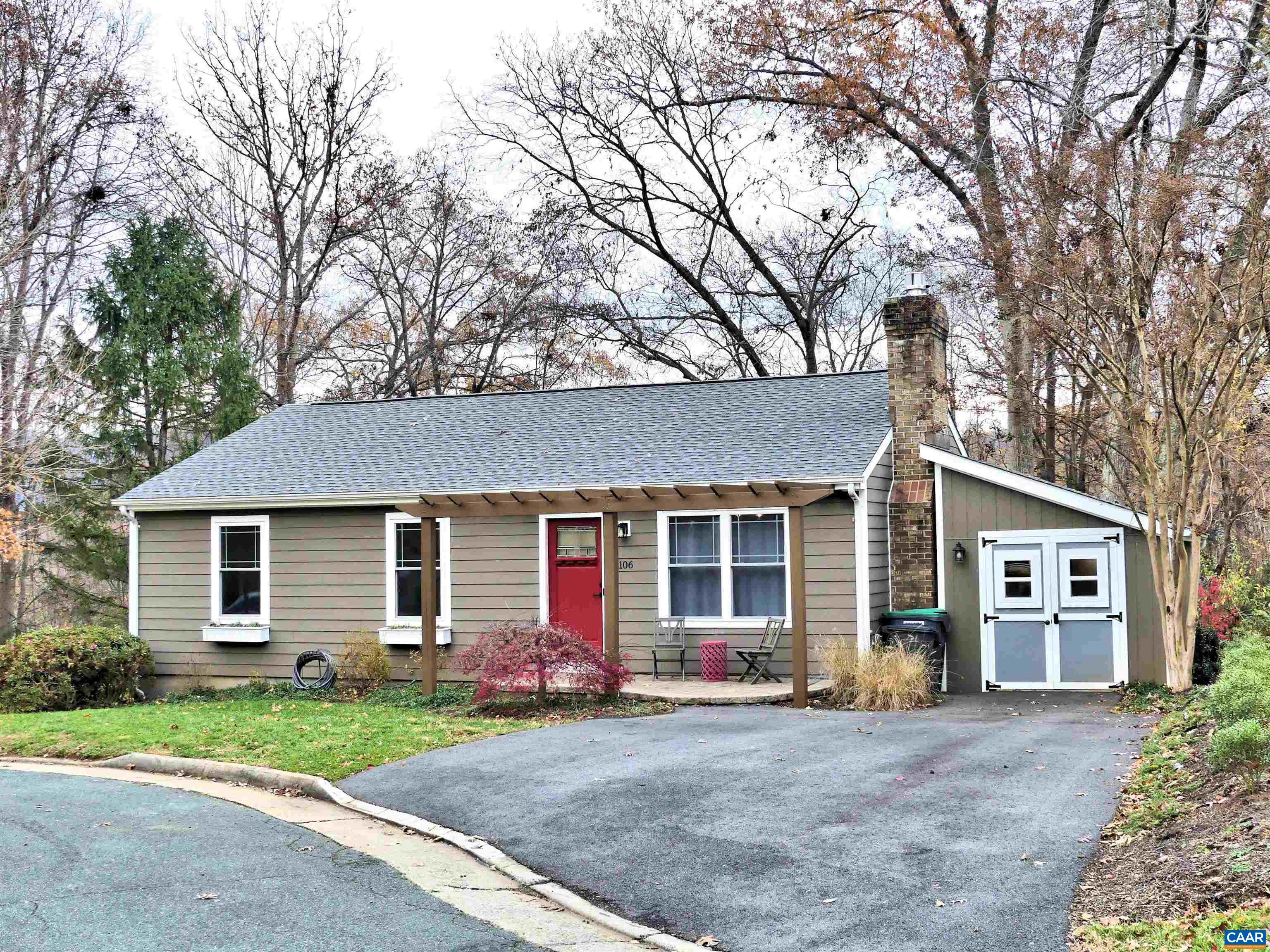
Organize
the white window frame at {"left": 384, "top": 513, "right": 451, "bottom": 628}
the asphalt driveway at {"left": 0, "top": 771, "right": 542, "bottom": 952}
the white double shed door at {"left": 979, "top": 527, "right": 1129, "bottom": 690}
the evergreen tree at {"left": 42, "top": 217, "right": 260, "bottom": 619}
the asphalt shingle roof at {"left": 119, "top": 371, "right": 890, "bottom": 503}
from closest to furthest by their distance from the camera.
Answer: the asphalt driveway at {"left": 0, "top": 771, "right": 542, "bottom": 952} < the white double shed door at {"left": 979, "top": 527, "right": 1129, "bottom": 690} < the asphalt shingle roof at {"left": 119, "top": 371, "right": 890, "bottom": 503} < the white window frame at {"left": 384, "top": 513, "right": 451, "bottom": 628} < the evergreen tree at {"left": 42, "top": 217, "right": 260, "bottom": 619}

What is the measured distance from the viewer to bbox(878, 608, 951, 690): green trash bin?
14258mm

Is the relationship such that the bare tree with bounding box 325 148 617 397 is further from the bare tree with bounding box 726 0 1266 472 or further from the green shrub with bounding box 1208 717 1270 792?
the green shrub with bounding box 1208 717 1270 792

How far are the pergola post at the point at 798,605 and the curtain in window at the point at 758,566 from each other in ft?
3.72

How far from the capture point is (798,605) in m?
13.6

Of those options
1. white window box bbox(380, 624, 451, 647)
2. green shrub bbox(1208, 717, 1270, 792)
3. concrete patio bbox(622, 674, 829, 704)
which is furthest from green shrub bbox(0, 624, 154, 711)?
green shrub bbox(1208, 717, 1270, 792)

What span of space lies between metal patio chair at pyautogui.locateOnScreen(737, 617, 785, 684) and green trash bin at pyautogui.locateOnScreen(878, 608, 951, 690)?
1.30 m

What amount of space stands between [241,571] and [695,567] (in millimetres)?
7117

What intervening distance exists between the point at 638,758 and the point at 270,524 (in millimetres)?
9403

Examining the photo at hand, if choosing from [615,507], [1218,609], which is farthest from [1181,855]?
[1218,609]

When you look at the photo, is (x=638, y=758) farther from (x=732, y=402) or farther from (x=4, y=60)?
(x=4, y=60)

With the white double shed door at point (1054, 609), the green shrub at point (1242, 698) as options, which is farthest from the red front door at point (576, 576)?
the green shrub at point (1242, 698)

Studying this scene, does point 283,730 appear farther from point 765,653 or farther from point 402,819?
point 765,653

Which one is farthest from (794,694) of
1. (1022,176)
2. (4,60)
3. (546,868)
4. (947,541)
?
(4,60)

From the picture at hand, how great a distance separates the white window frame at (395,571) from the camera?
53.5 ft
